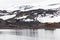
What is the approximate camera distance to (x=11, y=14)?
75.8 ft

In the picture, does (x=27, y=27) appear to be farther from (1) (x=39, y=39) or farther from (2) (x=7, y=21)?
(1) (x=39, y=39)

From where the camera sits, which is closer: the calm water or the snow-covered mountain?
the calm water

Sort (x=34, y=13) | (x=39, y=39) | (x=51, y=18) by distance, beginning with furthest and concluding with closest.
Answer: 1. (x=34, y=13)
2. (x=51, y=18)
3. (x=39, y=39)

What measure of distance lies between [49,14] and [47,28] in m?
1.78

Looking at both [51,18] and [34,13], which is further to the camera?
[34,13]

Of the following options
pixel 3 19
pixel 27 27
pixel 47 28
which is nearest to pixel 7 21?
pixel 3 19

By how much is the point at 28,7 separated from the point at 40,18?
2.61 m

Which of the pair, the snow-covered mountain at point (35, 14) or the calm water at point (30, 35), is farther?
the snow-covered mountain at point (35, 14)

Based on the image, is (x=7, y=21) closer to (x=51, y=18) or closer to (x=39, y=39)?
(x=51, y=18)

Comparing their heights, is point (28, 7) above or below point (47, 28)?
above

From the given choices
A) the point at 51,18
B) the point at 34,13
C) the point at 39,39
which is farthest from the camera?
the point at 34,13

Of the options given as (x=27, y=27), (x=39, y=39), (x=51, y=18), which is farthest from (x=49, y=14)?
(x=39, y=39)

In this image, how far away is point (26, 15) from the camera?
23.5 m

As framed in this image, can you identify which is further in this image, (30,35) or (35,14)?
(35,14)
